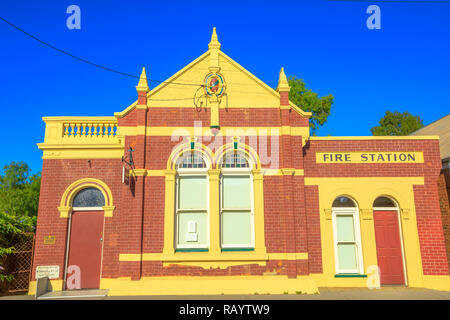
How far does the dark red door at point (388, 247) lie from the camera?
35.5 feet

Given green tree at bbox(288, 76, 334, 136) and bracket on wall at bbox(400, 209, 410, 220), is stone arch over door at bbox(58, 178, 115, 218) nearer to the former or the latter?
bracket on wall at bbox(400, 209, 410, 220)

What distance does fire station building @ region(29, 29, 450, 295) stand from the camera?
32.7ft

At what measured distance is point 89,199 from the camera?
11.3 meters

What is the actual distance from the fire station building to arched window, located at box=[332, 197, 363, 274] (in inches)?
1.3

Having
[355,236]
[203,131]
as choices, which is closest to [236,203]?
[203,131]

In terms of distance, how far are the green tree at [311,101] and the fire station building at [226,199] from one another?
11031 mm

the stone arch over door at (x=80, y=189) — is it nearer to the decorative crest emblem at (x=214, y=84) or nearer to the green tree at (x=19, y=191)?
the decorative crest emblem at (x=214, y=84)

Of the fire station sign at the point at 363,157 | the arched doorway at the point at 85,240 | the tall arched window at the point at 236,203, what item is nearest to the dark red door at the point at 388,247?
the fire station sign at the point at 363,157

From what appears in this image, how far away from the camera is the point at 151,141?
→ 35.2ft

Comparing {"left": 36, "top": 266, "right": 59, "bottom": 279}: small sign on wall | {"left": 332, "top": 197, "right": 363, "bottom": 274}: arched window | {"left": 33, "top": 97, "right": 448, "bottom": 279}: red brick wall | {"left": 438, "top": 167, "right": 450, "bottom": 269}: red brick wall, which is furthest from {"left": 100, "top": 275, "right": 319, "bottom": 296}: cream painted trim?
{"left": 438, "top": 167, "right": 450, "bottom": 269}: red brick wall

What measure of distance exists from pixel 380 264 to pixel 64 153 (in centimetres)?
1075

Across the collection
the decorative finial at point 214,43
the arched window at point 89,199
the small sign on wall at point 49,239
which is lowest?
the small sign on wall at point 49,239

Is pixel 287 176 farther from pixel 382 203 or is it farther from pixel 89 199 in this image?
pixel 89 199

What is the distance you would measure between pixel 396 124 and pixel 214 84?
1081 inches
